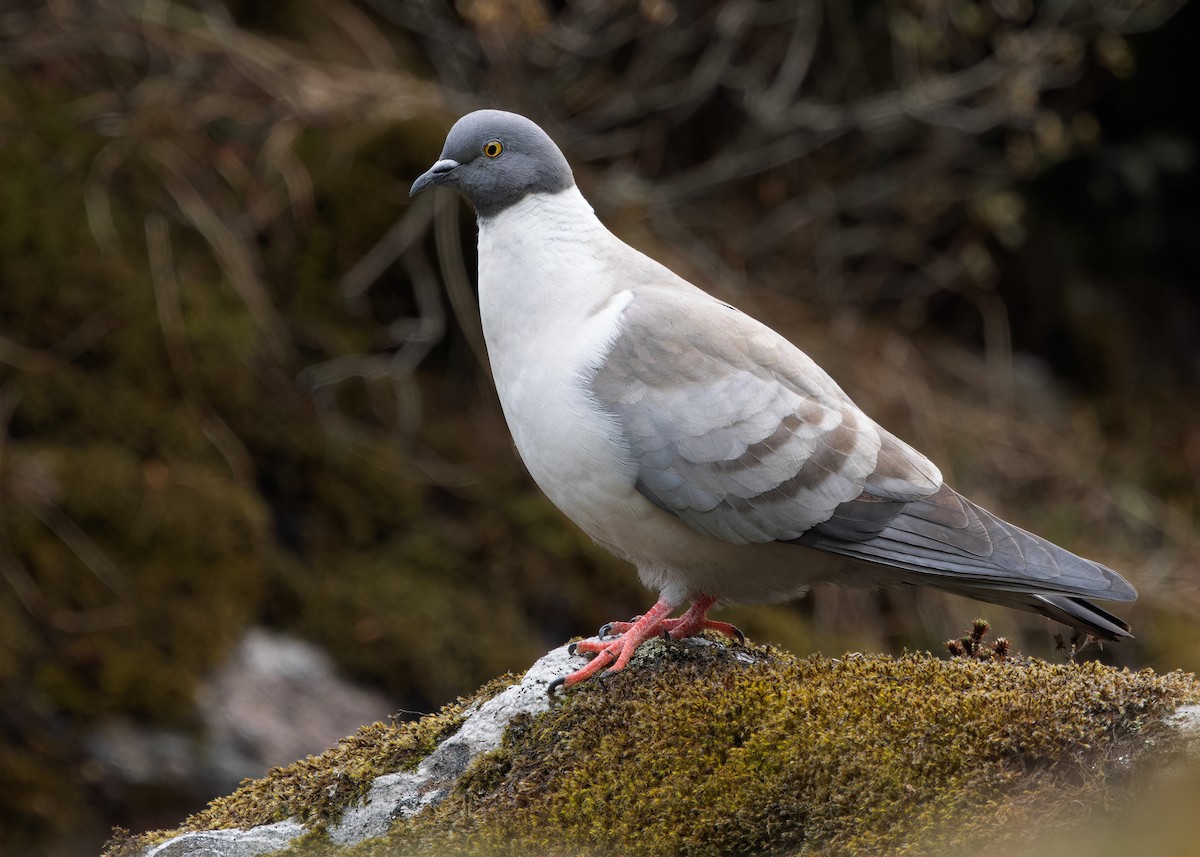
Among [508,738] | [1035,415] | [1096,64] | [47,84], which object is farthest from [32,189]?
[1096,64]

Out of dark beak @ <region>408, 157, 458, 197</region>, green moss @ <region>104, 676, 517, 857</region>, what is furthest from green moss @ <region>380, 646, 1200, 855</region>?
dark beak @ <region>408, 157, 458, 197</region>

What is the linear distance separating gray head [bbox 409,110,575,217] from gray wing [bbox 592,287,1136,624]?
55 centimetres

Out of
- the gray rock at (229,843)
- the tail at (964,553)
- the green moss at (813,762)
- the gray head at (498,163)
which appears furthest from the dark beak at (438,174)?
the gray rock at (229,843)

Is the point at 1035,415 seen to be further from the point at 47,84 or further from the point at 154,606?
the point at 47,84

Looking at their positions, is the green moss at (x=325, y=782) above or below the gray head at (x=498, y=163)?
below

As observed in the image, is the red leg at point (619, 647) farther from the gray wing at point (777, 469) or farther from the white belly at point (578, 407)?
the gray wing at point (777, 469)

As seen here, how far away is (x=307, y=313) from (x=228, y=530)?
4.39ft

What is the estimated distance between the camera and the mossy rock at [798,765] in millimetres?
2762

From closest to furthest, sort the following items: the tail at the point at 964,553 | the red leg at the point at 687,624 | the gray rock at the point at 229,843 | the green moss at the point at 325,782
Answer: the gray rock at the point at 229,843, the green moss at the point at 325,782, the tail at the point at 964,553, the red leg at the point at 687,624

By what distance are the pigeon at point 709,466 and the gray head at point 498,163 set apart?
0.56 ft

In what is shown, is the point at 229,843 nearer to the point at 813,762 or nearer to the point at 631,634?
the point at 631,634

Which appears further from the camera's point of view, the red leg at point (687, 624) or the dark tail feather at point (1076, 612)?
the red leg at point (687, 624)

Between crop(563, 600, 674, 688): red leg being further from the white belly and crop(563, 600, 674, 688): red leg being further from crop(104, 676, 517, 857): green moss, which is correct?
crop(104, 676, 517, 857): green moss

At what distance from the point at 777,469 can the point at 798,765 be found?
92cm
